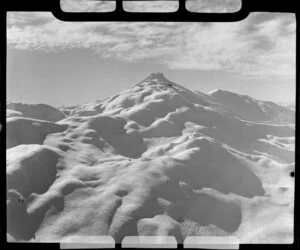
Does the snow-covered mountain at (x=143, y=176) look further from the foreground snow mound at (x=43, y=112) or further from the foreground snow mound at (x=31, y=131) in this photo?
the foreground snow mound at (x=43, y=112)

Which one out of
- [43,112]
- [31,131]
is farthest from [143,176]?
[43,112]

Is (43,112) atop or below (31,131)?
atop

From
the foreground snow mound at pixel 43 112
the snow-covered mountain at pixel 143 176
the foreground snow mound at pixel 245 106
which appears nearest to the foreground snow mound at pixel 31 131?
the snow-covered mountain at pixel 143 176

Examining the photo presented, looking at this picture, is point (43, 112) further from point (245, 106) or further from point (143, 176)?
point (245, 106)

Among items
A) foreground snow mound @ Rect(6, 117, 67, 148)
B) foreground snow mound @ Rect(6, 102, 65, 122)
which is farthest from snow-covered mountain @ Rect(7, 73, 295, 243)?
foreground snow mound @ Rect(6, 102, 65, 122)

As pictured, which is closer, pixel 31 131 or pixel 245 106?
pixel 31 131

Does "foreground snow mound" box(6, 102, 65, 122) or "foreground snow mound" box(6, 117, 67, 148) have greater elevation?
"foreground snow mound" box(6, 102, 65, 122)

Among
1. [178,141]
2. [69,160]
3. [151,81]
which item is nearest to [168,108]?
[151,81]

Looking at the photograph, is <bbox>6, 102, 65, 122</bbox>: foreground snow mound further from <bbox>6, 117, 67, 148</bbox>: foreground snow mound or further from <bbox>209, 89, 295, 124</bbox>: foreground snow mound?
<bbox>209, 89, 295, 124</bbox>: foreground snow mound

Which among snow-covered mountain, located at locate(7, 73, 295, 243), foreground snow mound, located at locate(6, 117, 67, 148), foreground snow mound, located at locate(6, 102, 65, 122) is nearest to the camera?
snow-covered mountain, located at locate(7, 73, 295, 243)
